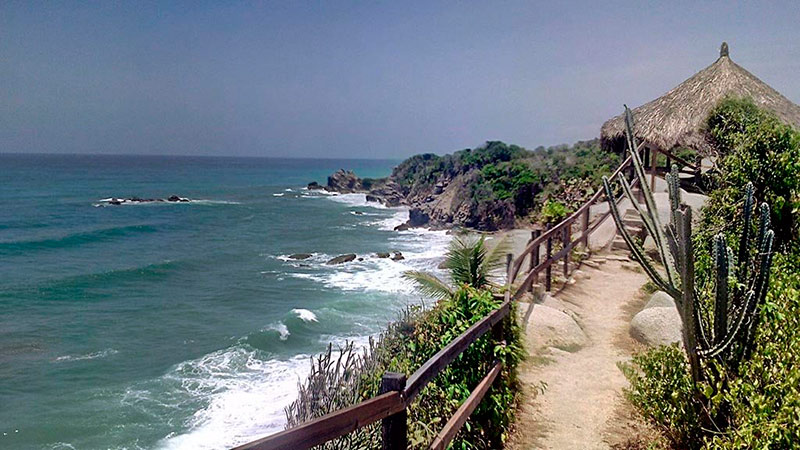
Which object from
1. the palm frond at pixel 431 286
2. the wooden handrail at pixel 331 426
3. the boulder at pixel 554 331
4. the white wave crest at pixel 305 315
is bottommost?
the white wave crest at pixel 305 315

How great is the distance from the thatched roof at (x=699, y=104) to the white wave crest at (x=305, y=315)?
12.3m

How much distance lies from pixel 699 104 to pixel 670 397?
10.7m

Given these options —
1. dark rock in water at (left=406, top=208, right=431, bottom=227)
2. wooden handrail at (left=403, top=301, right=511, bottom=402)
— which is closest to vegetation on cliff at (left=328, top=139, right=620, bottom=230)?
dark rock in water at (left=406, top=208, right=431, bottom=227)

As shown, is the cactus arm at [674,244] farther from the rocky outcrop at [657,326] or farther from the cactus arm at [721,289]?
the rocky outcrop at [657,326]

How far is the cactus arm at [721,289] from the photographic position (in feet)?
13.0

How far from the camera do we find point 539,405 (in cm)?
588

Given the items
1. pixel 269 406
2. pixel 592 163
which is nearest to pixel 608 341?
pixel 269 406

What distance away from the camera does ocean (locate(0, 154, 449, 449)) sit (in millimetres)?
12328

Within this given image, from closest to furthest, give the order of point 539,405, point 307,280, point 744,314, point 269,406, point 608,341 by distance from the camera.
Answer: point 744,314
point 539,405
point 608,341
point 269,406
point 307,280

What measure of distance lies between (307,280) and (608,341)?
1956cm

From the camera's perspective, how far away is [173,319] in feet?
66.1

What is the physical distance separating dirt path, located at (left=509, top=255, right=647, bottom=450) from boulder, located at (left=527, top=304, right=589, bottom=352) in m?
0.02

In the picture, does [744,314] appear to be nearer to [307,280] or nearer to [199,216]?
[307,280]

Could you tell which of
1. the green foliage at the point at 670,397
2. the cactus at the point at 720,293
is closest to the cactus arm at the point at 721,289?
the cactus at the point at 720,293
